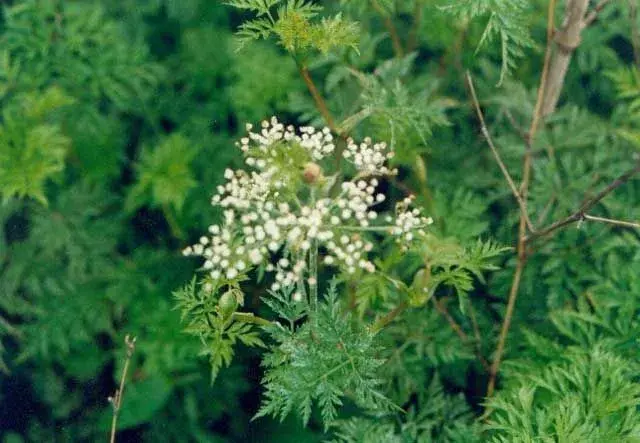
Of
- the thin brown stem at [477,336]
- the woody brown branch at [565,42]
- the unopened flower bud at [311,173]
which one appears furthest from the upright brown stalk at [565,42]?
the unopened flower bud at [311,173]

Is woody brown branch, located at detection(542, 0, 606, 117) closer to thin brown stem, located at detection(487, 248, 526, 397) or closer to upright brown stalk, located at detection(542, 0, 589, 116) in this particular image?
upright brown stalk, located at detection(542, 0, 589, 116)

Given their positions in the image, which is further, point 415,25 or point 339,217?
point 415,25

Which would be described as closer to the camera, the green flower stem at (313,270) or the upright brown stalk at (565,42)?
the green flower stem at (313,270)

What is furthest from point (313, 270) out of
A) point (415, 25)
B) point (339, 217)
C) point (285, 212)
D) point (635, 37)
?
point (635, 37)

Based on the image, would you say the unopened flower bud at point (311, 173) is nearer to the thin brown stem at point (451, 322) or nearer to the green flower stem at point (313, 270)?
the green flower stem at point (313, 270)

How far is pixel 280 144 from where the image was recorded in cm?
180

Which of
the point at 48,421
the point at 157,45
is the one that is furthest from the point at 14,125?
the point at 48,421

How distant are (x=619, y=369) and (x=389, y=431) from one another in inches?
31.5

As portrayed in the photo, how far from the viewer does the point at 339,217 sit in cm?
222

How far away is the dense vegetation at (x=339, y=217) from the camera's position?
2285 mm

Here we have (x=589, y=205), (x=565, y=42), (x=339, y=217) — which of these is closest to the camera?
(x=589, y=205)

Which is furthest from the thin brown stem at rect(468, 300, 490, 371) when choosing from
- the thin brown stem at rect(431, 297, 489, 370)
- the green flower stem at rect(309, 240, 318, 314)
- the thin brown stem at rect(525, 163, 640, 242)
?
the green flower stem at rect(309, 240, 318, 314)

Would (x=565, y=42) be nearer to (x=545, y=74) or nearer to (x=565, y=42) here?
(x=565, y=42)

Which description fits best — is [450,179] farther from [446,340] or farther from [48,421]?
[48,421]
